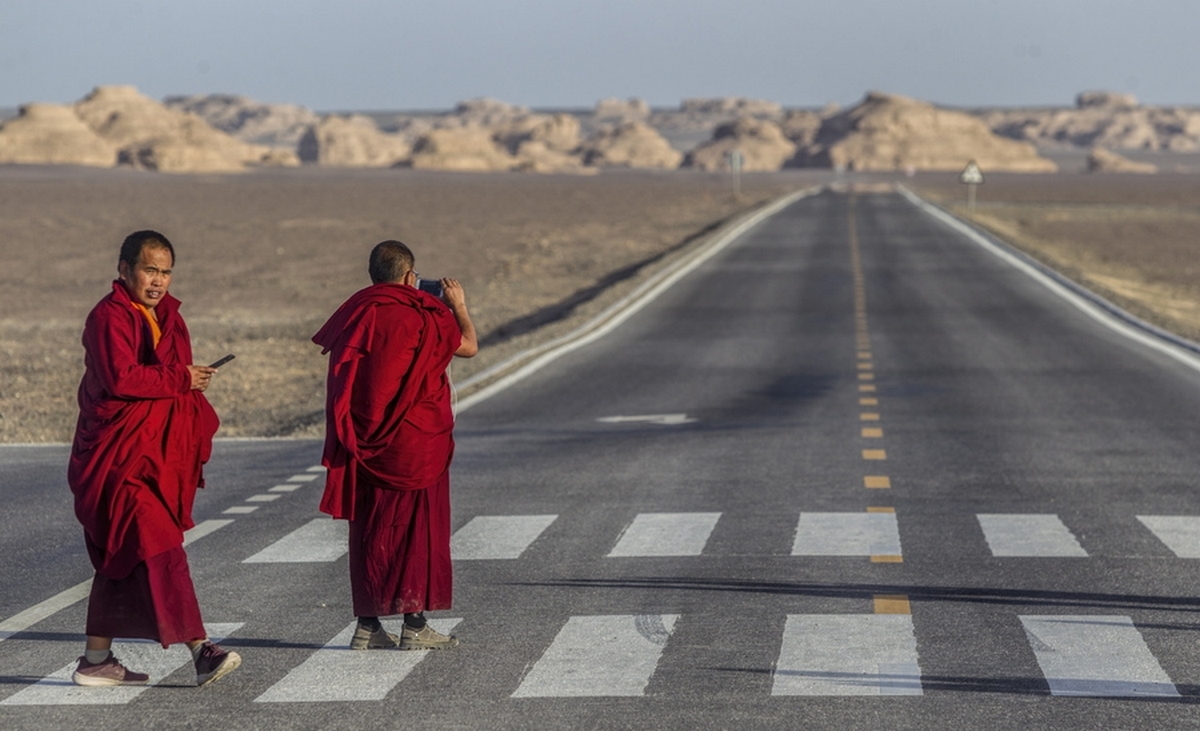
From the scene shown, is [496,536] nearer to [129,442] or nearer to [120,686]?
[120,686]

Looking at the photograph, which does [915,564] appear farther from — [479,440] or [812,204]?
[812,204]

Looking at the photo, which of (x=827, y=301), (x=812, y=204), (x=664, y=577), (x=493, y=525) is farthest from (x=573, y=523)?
(x=812, y=204)

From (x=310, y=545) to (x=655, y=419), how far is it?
708 centimetres

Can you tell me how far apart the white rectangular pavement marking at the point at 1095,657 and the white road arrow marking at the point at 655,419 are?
29.0 feet

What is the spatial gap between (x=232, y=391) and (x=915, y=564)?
532 inches

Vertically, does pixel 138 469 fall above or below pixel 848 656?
above

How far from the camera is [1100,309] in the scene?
3141 centimetres

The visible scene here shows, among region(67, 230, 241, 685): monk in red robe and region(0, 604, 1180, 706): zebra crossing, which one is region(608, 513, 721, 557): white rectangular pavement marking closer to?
region(0, 604, 1180, 706): zebra crossing

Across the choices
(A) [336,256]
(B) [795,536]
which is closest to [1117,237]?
(A) [336,256]

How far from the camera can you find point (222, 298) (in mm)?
38281

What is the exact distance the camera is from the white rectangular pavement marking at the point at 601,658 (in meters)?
7.59

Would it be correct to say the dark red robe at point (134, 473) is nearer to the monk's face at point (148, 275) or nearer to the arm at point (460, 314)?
the monk's face at point (148, 275)


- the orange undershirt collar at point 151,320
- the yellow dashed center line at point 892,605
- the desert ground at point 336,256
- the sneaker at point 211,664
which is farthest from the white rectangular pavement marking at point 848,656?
the desert ground at point 336,256

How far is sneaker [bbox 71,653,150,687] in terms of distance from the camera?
768 cm
